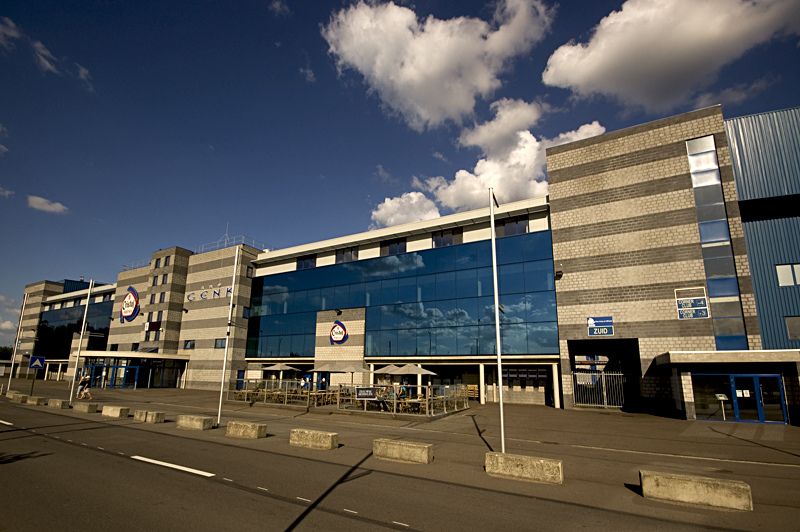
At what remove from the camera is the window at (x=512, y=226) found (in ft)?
116

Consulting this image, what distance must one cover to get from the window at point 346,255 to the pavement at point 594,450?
19.8m

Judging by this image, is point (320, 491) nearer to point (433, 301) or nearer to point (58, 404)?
point (58, 404)

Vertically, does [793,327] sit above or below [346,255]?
below

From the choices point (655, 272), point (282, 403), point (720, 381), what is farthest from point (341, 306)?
point (720, 381)

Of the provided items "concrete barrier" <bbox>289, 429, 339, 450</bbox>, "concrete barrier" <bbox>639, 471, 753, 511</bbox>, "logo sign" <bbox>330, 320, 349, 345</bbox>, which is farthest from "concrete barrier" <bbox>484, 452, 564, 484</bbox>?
"logo sign" <bbox>330, 320, 349, 345</bbox>

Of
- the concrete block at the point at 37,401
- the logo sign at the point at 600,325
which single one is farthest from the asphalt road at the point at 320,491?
the concrete block at the point at 37,401

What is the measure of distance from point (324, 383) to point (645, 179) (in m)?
32.7

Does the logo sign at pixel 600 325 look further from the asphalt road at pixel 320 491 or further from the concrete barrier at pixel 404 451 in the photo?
the concrete barrier at pixel 404 451

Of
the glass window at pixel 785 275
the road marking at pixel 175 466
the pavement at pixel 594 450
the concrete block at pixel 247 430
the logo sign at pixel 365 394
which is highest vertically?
the glass window at pixel 785 275

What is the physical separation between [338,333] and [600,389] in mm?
24119

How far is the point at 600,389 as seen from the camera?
98.9 ft

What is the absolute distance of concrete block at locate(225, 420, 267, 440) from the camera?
51.9 ft

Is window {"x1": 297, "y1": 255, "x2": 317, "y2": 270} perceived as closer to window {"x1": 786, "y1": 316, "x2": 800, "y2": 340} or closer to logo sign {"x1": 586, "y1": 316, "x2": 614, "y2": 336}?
logo sign {"x1": 586, "y1": 316, "x2": 614, "y2": 336}

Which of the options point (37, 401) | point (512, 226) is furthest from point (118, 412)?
point (512, 226)
